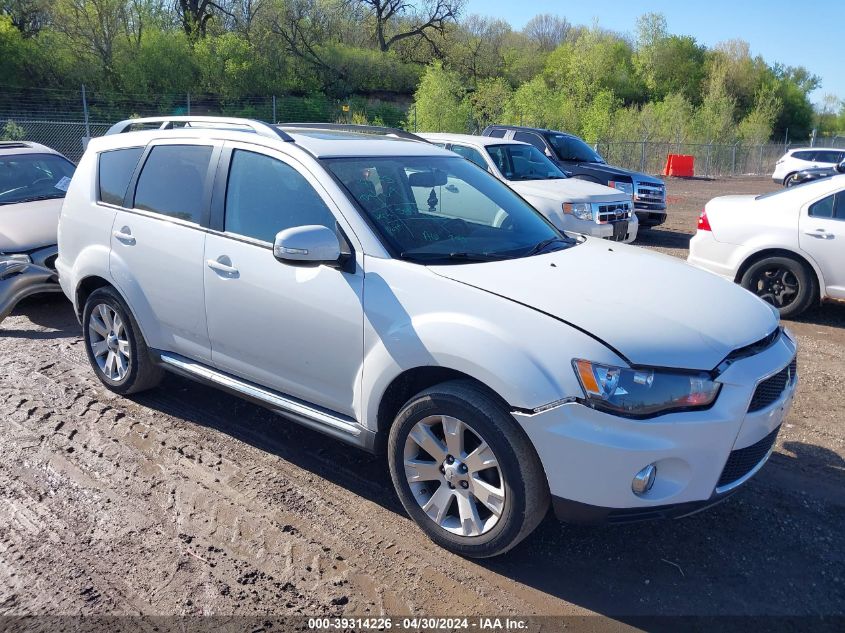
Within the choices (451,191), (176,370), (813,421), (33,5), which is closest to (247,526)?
(176,370)

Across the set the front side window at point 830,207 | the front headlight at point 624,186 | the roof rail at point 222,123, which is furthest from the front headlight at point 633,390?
the front headlight at point 624,186

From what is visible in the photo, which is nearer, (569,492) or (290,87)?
→ (569,492)

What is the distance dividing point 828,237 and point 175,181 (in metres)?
6.16

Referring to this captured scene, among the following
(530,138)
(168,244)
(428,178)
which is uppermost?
(530,138)

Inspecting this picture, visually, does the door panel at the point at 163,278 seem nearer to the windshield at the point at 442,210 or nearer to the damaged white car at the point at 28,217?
the windshield at the point at 442,210

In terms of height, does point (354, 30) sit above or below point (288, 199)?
above

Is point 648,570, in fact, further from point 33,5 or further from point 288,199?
point 33,5

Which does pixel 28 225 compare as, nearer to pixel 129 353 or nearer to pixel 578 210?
pixel 129 353

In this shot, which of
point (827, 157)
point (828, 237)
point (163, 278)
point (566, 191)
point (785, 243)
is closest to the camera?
point (163, 278)

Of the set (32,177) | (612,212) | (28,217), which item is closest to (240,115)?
(32,177)

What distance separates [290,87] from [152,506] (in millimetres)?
42695

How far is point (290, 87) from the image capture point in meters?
43.0

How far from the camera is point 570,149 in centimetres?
1423

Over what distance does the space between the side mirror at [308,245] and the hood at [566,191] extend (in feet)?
21.7
